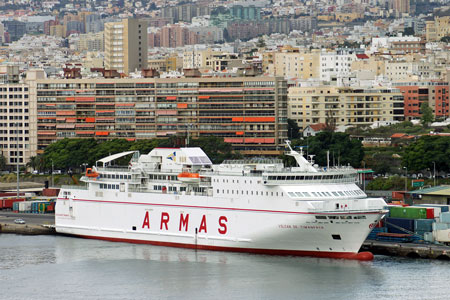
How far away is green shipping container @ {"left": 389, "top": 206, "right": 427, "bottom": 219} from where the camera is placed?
6175cm

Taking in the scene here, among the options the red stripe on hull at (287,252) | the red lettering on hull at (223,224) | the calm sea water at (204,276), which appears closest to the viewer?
the calm sea water at (204,276)

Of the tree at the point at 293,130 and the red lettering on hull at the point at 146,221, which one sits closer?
the red lettering on hull at the point at 146,221

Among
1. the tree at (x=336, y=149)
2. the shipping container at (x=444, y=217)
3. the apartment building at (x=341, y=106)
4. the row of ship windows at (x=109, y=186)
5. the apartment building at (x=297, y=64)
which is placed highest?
the apartment building at (x=297, y=64)

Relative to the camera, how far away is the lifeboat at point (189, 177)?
63216 mm

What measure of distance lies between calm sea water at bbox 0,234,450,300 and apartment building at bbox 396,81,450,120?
268 ft

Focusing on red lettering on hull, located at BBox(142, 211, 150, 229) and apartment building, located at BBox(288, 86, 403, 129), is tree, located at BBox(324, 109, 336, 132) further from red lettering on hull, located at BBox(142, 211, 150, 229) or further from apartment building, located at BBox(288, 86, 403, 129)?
red lettering on hull, located at BBox(142, 211, 150, 229)

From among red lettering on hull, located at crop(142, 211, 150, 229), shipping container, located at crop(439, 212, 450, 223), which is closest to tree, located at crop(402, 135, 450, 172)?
shipping container, located at crop(439, 212, 450, 223)

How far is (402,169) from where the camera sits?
305ft

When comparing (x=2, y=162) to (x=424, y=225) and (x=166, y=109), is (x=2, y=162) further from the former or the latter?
(x=424, y=225)

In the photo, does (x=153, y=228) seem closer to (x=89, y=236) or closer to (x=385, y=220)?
(x=89, y=236)

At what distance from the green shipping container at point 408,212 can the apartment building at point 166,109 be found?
46.9m

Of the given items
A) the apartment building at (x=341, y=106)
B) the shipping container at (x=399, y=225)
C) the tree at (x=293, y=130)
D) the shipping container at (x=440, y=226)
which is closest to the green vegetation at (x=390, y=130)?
the tree at (x=293, y=130)

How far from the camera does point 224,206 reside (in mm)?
61562

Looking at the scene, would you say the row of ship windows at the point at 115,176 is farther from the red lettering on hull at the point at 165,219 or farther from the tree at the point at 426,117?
the tree at the point at 426,117
